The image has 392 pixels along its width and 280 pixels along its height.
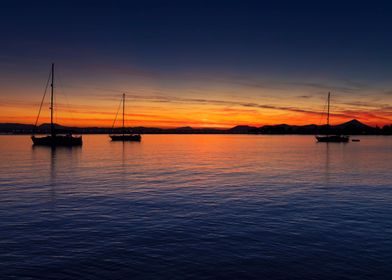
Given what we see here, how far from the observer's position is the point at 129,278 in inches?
522

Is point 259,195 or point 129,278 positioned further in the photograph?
point 259,195

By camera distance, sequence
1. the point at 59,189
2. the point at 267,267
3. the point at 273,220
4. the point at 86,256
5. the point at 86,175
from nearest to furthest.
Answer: the point at 267,267 → the point at 86,256 → the point at 273,220 → the point at 59,189 → the point at 86,175

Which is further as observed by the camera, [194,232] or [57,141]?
[57,141]

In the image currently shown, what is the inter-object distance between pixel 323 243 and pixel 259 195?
1433 centimetres

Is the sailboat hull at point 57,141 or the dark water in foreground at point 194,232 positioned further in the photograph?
the sailboat hull at point 57,141

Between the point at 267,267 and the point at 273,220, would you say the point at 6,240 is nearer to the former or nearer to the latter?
the point at 267,267

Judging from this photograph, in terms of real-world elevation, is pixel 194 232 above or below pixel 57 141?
below

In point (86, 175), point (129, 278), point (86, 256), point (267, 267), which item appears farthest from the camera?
point (86, 175)

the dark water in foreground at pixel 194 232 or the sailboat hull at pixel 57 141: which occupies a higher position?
the sailboat hull at pixel 57 141

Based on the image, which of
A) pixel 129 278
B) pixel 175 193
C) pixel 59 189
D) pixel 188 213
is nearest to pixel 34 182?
pixel 59 189

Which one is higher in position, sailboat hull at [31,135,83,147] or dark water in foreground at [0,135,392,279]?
sailboat hull at [31,135,83,147]

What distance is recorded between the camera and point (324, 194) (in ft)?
109

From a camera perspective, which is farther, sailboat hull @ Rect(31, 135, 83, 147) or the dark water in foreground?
sailboat hull @ Rect(31, 135, 83, 147)

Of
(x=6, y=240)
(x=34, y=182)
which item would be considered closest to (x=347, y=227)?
(x=6, y=240)
